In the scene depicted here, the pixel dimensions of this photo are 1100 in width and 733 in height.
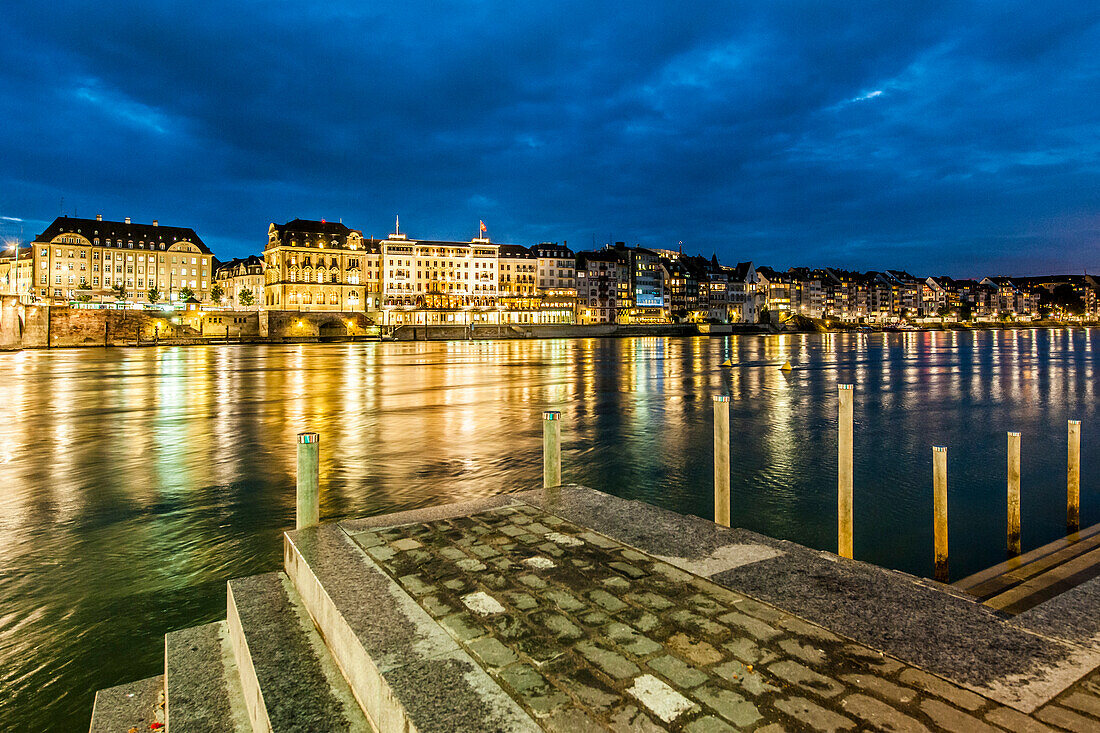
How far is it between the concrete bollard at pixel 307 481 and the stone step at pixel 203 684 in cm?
115

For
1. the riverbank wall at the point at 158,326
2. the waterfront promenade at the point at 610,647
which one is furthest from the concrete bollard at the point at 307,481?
the riverbank wall at the point at 158,326

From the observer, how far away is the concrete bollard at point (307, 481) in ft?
20.0

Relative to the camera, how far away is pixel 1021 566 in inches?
299

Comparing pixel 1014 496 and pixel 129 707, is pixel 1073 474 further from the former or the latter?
pixel 129 707

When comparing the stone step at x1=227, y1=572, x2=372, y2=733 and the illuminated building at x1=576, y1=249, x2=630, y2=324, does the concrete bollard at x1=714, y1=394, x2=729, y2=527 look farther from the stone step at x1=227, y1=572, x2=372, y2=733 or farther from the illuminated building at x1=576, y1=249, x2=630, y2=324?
the illuminated building at x1=576, y1=249, x2=630, y2=324

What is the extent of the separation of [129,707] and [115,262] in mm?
154917

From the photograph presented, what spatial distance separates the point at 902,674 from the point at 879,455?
14.3 metres

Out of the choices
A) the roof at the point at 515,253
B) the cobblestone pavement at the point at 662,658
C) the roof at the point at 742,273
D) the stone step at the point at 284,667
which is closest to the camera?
the cobblestone pavement at the point at 662,658

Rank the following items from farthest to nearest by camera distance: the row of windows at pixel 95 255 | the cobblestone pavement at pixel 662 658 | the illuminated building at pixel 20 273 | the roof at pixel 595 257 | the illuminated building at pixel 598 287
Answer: the roof at pixel 595 257
the illuminated building at pixel 598 287
the illuminated building at pixel 20 273
the row of windows at pixel 95 255
the cobblestone pavement at pixel 662 658

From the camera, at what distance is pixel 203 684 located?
4.52 metres

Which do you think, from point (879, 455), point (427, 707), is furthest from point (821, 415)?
point (427, 707)

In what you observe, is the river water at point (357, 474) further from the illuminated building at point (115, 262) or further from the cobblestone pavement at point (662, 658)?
the illuminated building at point (115, 262)

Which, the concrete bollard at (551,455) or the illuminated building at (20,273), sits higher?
the illuminated building at (20,273)

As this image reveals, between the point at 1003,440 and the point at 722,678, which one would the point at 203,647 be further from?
the point at 1003,440
